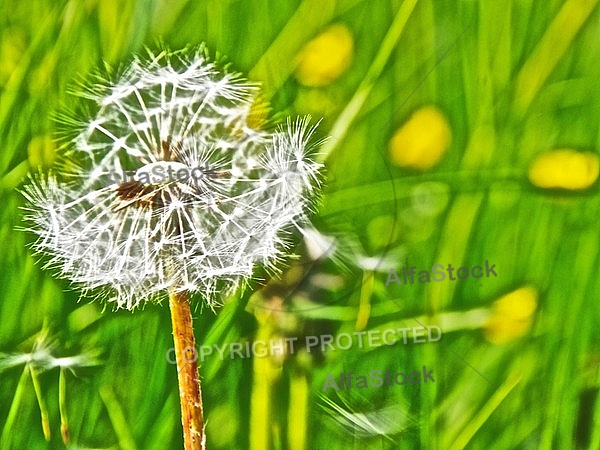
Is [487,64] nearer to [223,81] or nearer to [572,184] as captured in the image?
[572,184]

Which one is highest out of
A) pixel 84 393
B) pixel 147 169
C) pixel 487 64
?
pixel 487 64

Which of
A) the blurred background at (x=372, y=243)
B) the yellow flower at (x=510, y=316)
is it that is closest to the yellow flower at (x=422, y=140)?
the blurred background at (x=372, y=243)

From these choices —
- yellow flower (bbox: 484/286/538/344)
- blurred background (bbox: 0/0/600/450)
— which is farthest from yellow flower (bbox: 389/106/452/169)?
yellow flower (bbox: 484/286/538/344)

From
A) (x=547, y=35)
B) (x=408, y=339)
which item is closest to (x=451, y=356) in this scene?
(x=408, y=339)

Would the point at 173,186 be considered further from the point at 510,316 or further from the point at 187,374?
the point at 510,316

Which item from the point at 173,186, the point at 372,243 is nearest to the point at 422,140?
the point at 372,243

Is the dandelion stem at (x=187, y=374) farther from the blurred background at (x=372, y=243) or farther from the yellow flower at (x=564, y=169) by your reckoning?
the yellow flower at (x=564, y=169)
